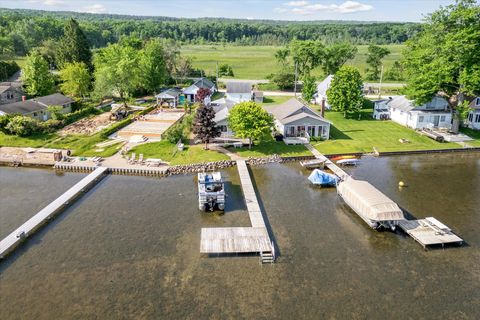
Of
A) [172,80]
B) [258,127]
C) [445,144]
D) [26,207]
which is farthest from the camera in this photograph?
[172,80]

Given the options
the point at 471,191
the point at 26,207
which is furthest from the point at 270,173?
the point at 26,207

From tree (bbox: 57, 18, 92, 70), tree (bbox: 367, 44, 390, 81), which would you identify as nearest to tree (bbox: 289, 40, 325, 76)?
tree (bbox: 367, 44, 390, 81)

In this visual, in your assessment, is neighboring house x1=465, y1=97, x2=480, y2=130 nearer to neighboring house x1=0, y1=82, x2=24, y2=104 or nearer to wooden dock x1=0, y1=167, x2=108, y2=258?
wooden dock x1=0, y1=167, x2=108, y2=258

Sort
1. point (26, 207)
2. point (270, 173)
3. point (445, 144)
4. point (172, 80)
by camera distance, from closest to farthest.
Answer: point (26, 207) → point (270, 173) → point (445, 144) → point (172, 80)

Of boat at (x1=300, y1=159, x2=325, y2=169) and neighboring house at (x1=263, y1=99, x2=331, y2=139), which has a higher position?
neighboring house at (x1=263, y1=99, x2=331, y2=139)

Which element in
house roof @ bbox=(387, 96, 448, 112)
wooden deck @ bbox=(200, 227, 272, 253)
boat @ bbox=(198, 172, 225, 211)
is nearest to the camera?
wooden deck @ bbox=(200, 227, 272, 253)

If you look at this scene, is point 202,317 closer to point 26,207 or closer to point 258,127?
point 26,207

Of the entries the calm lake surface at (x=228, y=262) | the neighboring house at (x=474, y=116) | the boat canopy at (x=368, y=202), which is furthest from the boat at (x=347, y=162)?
the neighboring house at (x=474, y=116)
